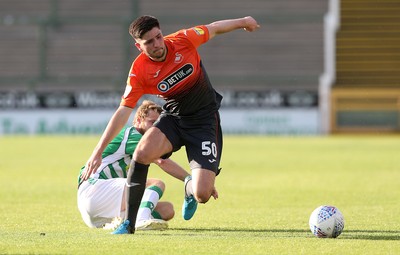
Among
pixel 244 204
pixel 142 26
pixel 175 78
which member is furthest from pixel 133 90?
pixel 244 204

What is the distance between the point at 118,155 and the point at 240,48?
22817mm

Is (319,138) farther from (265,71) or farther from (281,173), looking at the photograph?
(281,173)

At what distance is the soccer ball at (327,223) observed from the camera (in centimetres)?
697

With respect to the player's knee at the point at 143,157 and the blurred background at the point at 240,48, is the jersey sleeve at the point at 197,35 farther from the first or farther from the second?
the blurred background at the point at 240,48

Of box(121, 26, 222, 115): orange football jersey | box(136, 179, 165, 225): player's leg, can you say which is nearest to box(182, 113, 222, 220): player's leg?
box(121, 26, 222, 115): orange football jersey

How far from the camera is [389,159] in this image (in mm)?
17438

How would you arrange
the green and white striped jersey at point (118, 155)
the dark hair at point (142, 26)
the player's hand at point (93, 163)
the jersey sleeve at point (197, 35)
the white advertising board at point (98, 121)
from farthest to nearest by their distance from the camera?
1. the white advertising board at point (98, 121)
2. the green and white striped jersey at point (118, 155)
3. the jersey sleeve at point (197, 35)
4. the dark hair at point (142, 26)
5. the player's hand at point (93, 163)

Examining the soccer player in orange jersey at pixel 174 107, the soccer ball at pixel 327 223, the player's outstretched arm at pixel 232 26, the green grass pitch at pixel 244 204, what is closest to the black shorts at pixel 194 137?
the soccer player in orange jersey at pixel 174 107

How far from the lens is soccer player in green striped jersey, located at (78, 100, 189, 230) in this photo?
25.3ft

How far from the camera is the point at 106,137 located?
693cm

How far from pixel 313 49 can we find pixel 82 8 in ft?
25.8

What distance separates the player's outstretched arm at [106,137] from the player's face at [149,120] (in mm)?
926

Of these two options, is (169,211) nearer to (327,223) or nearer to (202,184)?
(202,184)

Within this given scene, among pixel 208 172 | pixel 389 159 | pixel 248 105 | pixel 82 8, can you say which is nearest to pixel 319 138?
pixel 248 105
